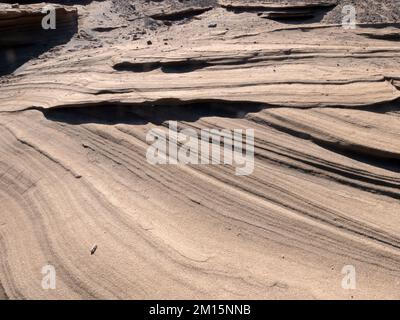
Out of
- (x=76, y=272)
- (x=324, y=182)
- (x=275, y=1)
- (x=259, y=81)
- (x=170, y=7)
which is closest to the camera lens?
(x=76, y=272)

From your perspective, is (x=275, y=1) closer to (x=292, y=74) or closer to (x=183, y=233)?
(x=292, y=74)

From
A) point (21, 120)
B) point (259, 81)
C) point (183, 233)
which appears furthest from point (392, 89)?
point (21, 120)

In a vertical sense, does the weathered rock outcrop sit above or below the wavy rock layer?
above

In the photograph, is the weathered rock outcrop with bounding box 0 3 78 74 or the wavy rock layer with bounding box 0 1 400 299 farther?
the weathered rock outcrop with bounding box 0 3 78 74

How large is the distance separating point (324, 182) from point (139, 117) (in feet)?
6.61

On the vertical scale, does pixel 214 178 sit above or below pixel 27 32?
below

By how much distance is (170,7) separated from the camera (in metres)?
7.27

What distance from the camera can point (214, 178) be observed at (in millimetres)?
3932

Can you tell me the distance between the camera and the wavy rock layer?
3197 millimetres

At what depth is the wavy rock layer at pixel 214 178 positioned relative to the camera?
3.20 meters

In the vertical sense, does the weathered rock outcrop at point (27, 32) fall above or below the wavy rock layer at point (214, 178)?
above

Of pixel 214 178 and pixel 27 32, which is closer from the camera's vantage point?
pixel 214 178

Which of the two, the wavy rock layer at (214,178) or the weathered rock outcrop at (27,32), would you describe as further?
the weathered rock outcrop at (27,32)

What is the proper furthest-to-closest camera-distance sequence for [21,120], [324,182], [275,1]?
[275,1] → [21,120] → [324,182]
